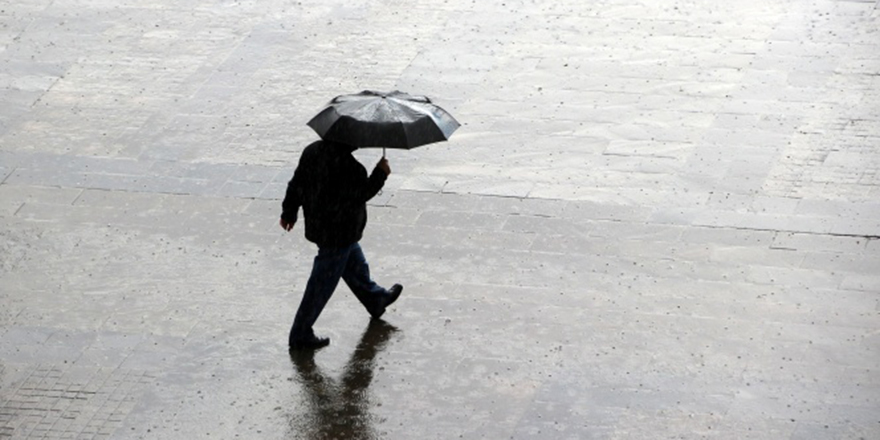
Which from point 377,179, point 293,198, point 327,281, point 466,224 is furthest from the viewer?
point 466,224

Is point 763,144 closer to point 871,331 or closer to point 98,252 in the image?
point 871,331

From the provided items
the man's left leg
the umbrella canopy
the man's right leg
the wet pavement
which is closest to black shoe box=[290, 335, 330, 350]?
the man's right leg

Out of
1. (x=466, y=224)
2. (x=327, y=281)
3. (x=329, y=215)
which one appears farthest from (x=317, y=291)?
(x=466, y=224)

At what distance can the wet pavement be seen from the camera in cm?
1031

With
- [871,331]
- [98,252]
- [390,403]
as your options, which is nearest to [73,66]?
[98,252]

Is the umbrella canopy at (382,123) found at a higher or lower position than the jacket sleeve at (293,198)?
higher

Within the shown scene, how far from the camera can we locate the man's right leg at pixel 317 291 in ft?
35.2

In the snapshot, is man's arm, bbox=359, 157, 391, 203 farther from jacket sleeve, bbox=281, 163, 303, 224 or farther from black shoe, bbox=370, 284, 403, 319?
black shoe, bbox=370, 284, 403, 319

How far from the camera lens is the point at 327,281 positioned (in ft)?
35.3

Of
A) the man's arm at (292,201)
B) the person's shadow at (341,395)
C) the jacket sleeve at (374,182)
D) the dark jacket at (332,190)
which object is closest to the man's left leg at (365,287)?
the person's shadow at (341,395)

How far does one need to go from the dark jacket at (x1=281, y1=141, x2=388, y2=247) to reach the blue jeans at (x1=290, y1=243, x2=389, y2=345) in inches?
5.2

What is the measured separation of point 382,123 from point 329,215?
29.9 inches

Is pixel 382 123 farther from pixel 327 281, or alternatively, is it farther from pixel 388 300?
pixel 388 300

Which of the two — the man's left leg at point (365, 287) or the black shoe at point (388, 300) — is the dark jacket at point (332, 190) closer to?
the man's left leg at point (365, 287)
